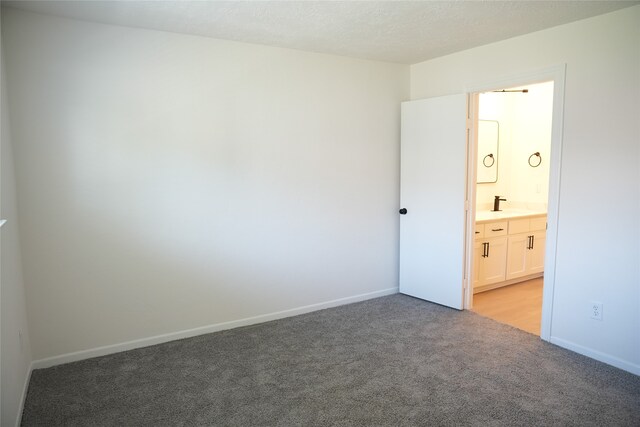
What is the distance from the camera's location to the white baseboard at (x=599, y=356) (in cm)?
284

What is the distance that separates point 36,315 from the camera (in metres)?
2.91

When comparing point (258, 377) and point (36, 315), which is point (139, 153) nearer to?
point (36, 315)

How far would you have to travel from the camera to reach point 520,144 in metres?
5.47

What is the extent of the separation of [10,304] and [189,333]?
1.42m

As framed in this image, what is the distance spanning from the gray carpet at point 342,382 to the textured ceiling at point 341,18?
2.35 metres

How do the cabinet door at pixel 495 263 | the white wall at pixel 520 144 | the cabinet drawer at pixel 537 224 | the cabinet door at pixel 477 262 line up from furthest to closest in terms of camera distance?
the white wall at pixel 520 144 < the cabinet drawer at pixel 537 224 < the cabinet door at pixel 495 263 < the cabinet door at pixel 477 262

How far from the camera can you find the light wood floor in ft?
12.5

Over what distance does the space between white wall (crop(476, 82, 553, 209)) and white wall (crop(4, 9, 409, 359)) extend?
1.67 metres

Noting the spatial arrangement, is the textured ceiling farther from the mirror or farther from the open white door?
the mirror

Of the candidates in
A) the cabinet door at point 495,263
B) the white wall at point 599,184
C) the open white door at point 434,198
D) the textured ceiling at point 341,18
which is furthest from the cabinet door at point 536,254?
the textured ceiling at point 341,18

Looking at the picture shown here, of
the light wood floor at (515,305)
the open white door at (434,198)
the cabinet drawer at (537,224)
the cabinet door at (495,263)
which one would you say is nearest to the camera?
the light wood floor at (515,305)

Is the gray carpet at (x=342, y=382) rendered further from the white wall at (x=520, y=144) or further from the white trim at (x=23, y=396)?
the white wall at (x=520, y=144)

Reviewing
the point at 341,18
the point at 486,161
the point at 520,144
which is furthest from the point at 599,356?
the point at 520,144

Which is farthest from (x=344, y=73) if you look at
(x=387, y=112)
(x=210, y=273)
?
(x=210, y=273)
